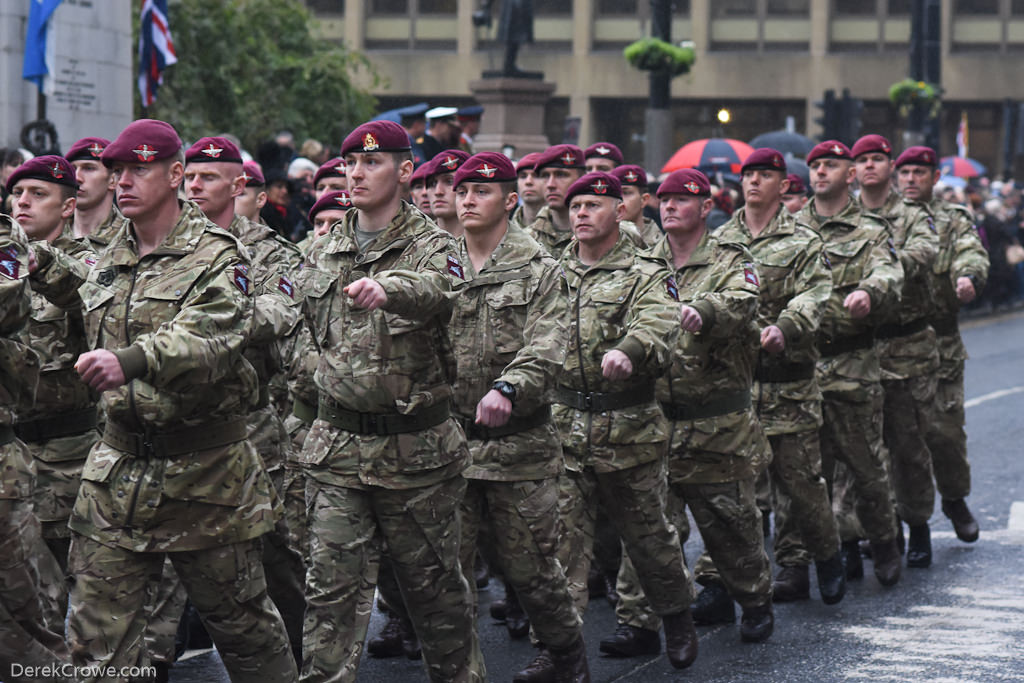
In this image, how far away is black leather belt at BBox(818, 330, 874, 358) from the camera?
9125 mm

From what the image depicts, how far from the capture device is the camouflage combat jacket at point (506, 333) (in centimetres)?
647

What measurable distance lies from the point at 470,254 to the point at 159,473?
189 centimetres

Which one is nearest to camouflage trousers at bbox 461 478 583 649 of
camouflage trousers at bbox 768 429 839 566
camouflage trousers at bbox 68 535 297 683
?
camouflage trousers at bbox 68 535 297 683

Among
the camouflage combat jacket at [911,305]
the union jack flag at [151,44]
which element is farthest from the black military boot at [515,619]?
the union jack flag at [151,44]

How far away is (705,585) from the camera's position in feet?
27.1

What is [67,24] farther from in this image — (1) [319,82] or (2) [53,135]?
Result: (1) [319,82]

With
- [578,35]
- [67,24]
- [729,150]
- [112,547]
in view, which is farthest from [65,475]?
[578,35]

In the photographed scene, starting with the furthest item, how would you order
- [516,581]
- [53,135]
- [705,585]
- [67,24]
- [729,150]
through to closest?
1. [729,150]
2. [67,24]
3. [53,135]
4. [705,585]
5. [516,581]

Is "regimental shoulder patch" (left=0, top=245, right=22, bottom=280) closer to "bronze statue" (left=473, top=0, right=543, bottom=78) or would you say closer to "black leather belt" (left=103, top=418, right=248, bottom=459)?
"black leather belt" (left=103, top=418, right=248, bottom=459)

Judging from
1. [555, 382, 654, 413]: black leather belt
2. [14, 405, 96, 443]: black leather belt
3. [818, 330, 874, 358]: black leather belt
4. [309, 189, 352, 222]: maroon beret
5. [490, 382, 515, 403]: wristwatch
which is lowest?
[14, 405, 96, 443]: black leather belt

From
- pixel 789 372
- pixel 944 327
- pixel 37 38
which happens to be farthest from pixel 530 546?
pixel 37 38

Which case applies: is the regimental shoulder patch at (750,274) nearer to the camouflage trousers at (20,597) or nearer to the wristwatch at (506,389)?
the wristwatch at (506,389)

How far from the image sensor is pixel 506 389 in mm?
5906

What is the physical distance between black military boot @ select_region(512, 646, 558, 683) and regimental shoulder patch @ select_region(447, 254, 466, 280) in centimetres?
173
